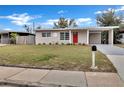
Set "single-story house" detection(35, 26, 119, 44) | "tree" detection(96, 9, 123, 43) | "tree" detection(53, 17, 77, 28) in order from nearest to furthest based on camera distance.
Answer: "single-story house" detection(35, 26, 119, 44), "tree" detection(96, 9, 123, 43), "tree" detection(53, 17, 77, 28)

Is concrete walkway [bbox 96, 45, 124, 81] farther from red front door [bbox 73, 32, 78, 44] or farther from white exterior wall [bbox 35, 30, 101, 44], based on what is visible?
red front door [bbox 73, 32, 78, 44]

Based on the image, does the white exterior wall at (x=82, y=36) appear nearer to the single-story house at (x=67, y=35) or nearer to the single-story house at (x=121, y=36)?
the single-story house at (x=67, y=35)

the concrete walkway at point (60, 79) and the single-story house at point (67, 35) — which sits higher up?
the single-story house at point (67, 35)

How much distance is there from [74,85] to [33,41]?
24.2m

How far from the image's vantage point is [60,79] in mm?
5551

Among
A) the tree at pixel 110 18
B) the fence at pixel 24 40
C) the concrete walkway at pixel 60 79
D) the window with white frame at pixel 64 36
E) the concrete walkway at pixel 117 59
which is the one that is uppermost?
the tree at pixel 110 18

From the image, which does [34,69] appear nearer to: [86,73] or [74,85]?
[86,73]

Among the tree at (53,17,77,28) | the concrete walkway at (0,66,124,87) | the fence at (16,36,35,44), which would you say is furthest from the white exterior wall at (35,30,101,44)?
the tree at (53,17,77,28)

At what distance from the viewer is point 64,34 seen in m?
26.0

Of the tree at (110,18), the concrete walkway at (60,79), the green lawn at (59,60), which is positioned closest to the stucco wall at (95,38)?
the tree at (110,18)

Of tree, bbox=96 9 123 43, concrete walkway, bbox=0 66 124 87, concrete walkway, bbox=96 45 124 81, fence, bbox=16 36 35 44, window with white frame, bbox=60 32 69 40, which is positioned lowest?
concrete walkway, bbox=0 66 124 87

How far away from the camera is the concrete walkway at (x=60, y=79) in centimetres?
511

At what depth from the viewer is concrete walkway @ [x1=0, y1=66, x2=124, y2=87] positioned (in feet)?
16.8
